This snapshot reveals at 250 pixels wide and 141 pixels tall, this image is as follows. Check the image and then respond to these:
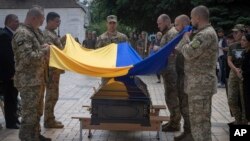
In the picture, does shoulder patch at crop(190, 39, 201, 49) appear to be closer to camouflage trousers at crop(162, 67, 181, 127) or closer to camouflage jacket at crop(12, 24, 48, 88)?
camouflage trousers at crop(162, 67, 181, 127)

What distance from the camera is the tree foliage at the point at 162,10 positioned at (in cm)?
1806

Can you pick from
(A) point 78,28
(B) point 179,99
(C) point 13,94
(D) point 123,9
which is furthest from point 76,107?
(A) point 78,28

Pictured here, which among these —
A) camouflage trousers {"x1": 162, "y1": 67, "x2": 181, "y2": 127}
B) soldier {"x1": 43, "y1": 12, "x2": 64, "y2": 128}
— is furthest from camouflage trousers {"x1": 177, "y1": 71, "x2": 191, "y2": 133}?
soldier {"x1": 43, "y1": 12, "x2": 64, "y2": 128}

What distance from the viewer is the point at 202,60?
675cm

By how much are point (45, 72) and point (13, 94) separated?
5.96 ft

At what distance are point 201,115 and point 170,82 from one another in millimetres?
2175

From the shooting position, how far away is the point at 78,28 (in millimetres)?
64125

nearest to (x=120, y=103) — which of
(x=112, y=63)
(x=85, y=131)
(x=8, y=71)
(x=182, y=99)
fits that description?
(x=112, y=63)

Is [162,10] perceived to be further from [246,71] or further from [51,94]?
[246,71]

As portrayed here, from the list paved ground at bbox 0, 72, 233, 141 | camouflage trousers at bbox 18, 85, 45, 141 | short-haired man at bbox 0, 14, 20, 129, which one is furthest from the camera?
short-haired man at bbox 0, 14, 20, 129

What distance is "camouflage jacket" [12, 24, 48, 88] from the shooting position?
7230 millimetres

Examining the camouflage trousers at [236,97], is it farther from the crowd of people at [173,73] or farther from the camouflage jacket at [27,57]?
the camouflage jacket at [27,57]

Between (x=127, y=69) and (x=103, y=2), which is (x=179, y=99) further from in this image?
(x=103, y=2)

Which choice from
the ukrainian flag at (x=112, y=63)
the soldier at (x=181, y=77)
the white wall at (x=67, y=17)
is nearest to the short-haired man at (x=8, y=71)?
the ukrainian flag at (x=112, y=63)
